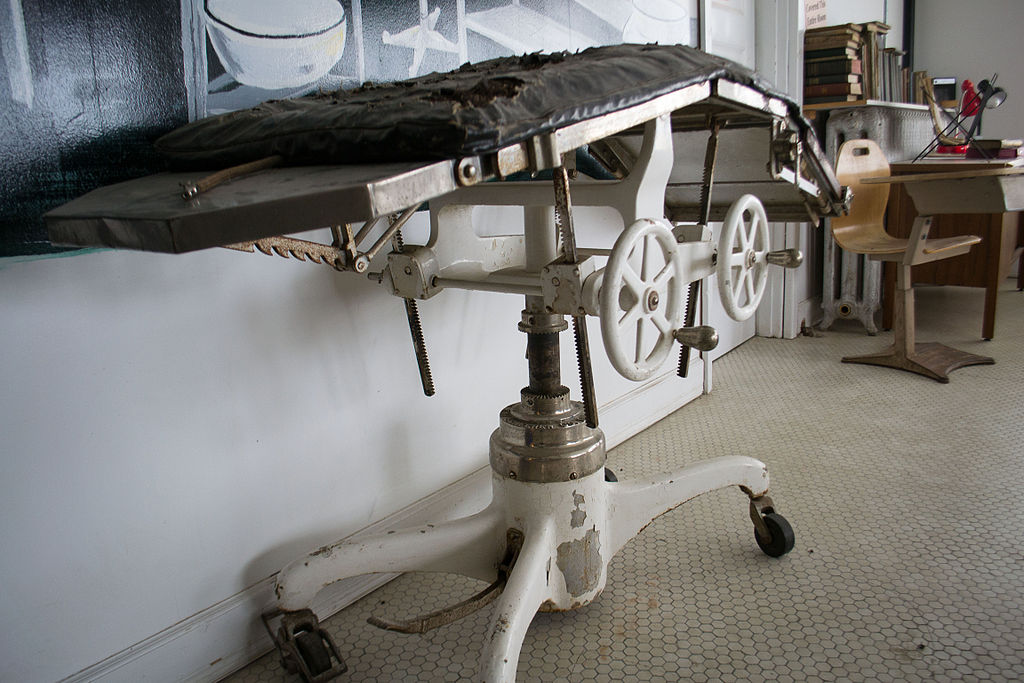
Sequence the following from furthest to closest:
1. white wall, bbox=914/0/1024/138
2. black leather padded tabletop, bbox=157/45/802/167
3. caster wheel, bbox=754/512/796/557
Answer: white wall, bbox=914/0/1024/138
caster wheel, bbox=754/512/796/557
black leather padded tabletop, bbox=157/45/802/167

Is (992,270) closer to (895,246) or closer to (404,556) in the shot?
(895,246)

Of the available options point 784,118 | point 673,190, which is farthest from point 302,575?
point 673,190

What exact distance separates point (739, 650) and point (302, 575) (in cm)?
69

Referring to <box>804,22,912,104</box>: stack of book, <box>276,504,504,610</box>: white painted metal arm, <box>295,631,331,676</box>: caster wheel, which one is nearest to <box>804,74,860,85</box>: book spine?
<box>804,22,912,104</box>: stack of book

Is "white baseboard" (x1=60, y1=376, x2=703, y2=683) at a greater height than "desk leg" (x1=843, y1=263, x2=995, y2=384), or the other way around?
"desk leg" (x1=843, y1=263, x2=995, y2=384)

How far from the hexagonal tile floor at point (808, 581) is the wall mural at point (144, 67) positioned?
80 cm

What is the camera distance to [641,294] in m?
0.94

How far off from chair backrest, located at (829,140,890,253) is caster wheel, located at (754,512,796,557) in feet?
5.41

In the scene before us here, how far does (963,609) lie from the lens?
4.18ft

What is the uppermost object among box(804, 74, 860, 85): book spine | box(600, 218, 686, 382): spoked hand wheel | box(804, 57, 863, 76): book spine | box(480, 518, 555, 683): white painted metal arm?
box(804, 57, 863, 76): book spine

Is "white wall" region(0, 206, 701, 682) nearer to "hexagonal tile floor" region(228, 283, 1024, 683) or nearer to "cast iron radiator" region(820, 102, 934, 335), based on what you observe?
"hexagonal tile floor" region(228, 283, 1024, 683)

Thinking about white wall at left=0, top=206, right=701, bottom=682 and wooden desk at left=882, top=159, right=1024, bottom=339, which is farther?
wooden desk at left=882, top=159, right=1024, bottom=339

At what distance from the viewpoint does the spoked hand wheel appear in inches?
35.0

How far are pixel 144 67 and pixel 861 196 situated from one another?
2.72 m
